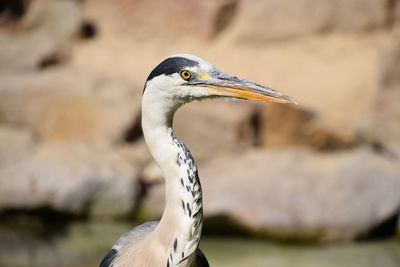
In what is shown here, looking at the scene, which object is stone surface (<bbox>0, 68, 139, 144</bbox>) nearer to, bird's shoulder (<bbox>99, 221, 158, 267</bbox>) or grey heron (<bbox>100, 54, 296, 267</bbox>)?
bird's shoulder (<bbox>99, 221, 158, 267</bbox>)

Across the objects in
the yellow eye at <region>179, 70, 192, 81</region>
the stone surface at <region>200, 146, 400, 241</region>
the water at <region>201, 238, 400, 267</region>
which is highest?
the yellow eye at <region>179, 70, 192, 81</region>

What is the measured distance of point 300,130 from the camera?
5.78 meters

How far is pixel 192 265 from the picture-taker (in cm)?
210

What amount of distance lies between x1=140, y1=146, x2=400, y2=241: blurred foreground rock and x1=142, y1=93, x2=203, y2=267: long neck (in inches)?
103

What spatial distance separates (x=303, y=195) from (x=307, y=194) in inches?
1.3

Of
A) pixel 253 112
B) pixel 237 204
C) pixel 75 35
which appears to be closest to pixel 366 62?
pixel 253 112

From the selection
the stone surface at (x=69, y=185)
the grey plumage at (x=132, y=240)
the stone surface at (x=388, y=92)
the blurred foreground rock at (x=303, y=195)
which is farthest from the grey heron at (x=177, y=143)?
the stone surface at (x=388, y=92)

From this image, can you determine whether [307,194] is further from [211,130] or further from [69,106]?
[69,106]

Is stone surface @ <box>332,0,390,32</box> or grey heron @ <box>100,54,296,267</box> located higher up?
stone surface @ <box>332,0,390,32</box>

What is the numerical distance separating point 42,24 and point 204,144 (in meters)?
2.98

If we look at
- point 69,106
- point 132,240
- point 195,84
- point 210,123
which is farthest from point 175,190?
point 69,106

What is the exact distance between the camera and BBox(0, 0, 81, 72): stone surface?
23.2 feet

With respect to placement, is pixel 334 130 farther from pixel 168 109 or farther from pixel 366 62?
pixel 168 109

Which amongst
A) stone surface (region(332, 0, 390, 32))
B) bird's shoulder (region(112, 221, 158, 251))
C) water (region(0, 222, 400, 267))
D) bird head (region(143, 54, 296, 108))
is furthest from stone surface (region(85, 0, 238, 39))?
bird head (region(143, 54, 296, 108))
